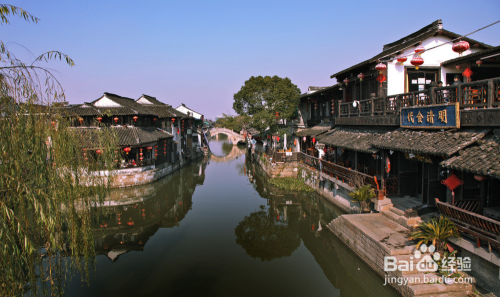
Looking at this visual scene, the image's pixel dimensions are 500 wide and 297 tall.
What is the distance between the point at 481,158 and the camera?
21.4ft

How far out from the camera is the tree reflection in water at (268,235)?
10922mm

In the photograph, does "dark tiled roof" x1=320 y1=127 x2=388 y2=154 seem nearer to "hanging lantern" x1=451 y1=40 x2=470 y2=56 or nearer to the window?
the window

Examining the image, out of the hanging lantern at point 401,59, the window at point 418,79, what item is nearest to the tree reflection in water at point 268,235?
the window at point 418,79

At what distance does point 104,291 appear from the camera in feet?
26.6

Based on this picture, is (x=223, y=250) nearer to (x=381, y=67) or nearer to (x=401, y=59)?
(x=381, y=67)

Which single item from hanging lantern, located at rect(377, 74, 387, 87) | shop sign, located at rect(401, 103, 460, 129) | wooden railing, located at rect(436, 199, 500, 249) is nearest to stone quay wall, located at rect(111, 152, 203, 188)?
hanging lantern, located at rect(377, 74, 387, 87)

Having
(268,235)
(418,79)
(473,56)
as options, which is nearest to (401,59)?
(418,79)

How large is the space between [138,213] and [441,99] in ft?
49.5

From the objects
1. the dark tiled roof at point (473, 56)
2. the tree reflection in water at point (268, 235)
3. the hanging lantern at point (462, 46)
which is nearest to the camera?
the hanging lantern at point (462, 46)

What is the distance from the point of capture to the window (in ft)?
41.0

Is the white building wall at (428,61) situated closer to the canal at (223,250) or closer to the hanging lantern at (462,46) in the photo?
the hanging lantern at (462,46)

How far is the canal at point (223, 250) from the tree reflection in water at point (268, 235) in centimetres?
4

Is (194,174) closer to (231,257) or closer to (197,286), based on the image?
(231,257)

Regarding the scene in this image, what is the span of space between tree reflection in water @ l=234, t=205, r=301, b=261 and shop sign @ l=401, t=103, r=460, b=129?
635 centimetres
